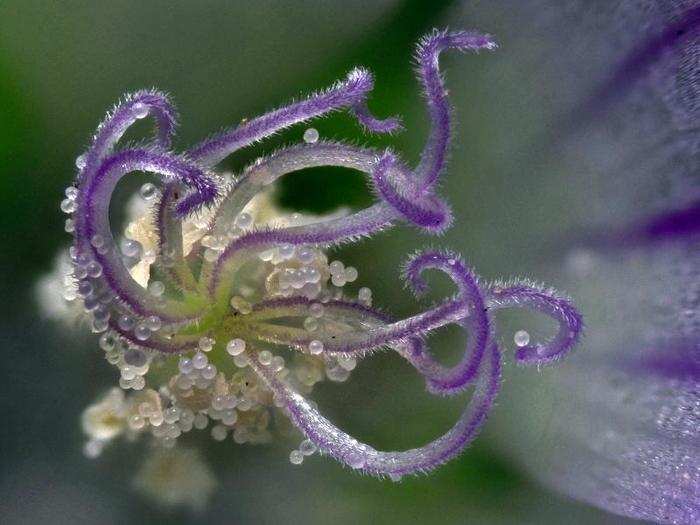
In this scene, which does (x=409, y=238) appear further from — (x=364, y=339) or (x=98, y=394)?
(x=98, y=394)

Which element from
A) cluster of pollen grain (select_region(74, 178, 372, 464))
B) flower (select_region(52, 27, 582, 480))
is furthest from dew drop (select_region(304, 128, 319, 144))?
cluster of pollen grain (select_region(74, 178, 372, 464))

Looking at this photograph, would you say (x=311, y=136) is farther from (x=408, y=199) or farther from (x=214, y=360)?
(x=214, y=360)

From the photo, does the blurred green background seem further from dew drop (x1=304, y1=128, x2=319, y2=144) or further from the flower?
dew drop (x1=304, y1=128, x2=319, y2=144)

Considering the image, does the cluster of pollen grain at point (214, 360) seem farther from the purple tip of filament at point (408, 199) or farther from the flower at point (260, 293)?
the purple tip of filament at point (408, 199)

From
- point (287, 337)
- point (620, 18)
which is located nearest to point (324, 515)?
point (287, 337)

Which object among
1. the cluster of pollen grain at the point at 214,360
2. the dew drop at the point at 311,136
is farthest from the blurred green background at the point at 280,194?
the dew drop at the point at 311,136

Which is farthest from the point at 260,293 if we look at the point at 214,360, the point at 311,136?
the point at 311,136
